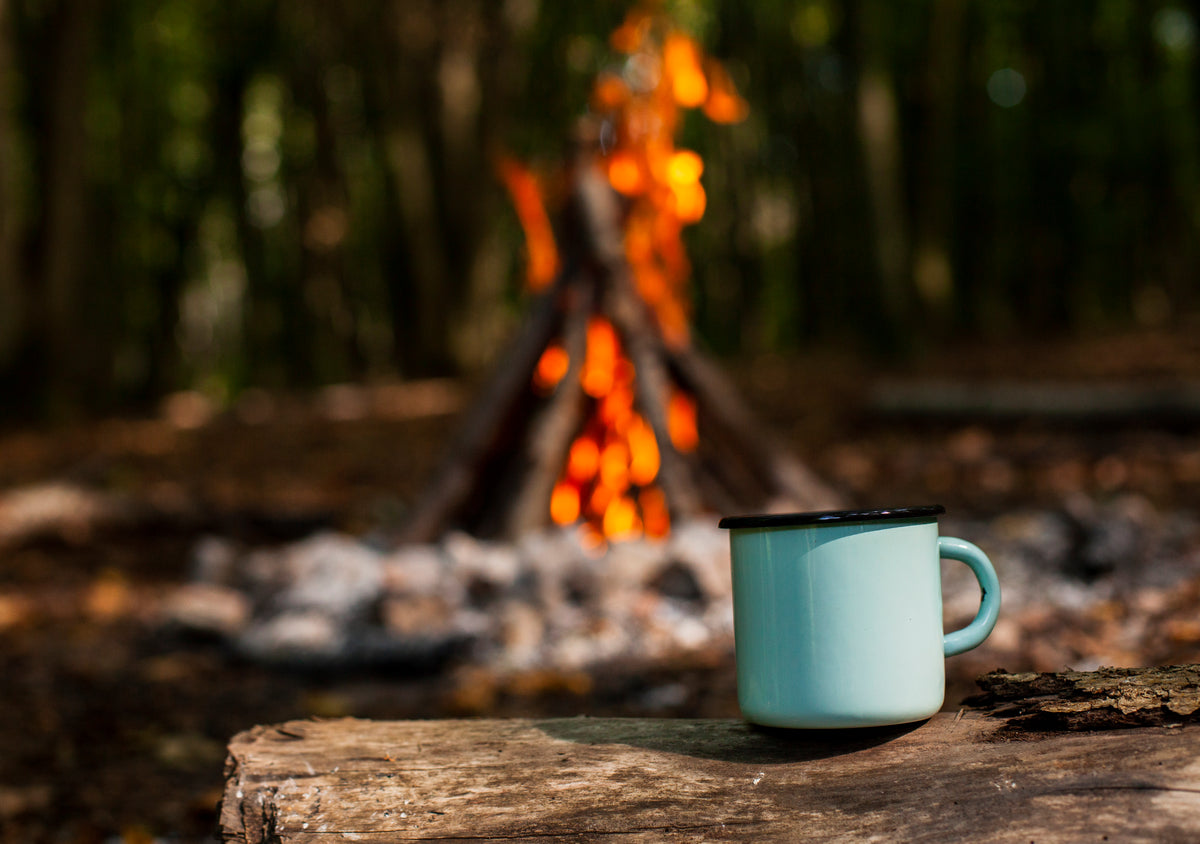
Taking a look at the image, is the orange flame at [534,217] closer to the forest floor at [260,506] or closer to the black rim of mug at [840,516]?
the forest floor at [260,506]

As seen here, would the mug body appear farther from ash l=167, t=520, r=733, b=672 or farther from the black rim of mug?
ash l=167, t=520, r=733, b=672

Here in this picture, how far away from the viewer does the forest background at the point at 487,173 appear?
9.51 metres

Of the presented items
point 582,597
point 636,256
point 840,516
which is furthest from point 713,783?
point 636,256

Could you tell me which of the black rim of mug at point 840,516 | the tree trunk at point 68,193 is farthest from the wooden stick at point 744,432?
the tree trunk at point 68,193

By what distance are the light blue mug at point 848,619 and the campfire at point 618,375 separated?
2.78 meters

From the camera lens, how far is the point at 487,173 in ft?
35.9

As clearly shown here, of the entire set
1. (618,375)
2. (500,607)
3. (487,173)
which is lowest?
(500,607)

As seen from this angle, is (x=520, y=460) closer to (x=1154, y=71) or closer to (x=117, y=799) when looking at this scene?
(x=117, y=799)

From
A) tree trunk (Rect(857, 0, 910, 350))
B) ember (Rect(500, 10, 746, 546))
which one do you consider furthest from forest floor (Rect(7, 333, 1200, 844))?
ember (Rect(500, 10, 746, 546))

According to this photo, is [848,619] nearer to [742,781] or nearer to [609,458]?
[742,781]

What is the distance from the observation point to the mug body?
122 cm

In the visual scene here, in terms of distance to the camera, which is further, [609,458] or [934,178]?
[934,178]

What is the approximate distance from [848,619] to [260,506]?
505 cm

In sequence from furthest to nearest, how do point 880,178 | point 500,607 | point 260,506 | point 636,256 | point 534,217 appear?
1. point 880,178
2. point 260,506
3. point 534,217
4. point 636,256
5. point 500,607
